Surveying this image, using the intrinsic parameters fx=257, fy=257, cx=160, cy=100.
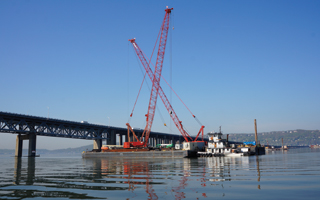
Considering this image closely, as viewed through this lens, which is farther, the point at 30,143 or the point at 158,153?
the point at 30,143

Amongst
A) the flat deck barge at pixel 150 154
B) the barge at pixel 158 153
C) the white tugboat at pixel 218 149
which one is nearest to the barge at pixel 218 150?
the white tugboat at pixel 218 149

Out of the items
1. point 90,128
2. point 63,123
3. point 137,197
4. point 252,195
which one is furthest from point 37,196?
point 90,128

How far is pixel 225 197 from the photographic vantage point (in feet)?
46.3

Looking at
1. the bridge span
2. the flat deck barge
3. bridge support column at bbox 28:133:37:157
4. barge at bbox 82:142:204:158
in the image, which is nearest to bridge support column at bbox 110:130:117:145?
the bridge span

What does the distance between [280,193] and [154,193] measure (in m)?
7.39

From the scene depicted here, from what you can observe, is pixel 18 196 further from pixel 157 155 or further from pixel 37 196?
pixel 157 155

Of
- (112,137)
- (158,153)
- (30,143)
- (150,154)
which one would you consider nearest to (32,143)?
(30,143)

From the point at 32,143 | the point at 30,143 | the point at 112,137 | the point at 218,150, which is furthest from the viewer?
the point at 112,137

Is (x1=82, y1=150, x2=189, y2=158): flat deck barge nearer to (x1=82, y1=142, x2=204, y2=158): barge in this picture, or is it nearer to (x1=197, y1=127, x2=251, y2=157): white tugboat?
(x1=82, y1=142, x2=204, y2=158): barge

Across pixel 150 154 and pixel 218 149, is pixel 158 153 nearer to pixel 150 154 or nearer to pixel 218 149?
pixel 150 154

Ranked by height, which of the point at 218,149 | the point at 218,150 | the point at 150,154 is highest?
the point at 218,149

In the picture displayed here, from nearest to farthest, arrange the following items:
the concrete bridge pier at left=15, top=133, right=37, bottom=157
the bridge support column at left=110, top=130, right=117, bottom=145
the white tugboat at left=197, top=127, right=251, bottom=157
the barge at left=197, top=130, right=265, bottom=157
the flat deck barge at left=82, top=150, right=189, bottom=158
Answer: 1. the flat deck barge at left=82, top=150, right=189, bottom=158
2. the barge at left=197, top=130, right=265, bottom=157
3. the white tugboat at left=197, top=127, right=251, bottom=157
4. the concrete bridge pier at left=15, top=133, right=37, bottom=157
5. the bridge support column at left=110, top=130, right=117, bottom=145

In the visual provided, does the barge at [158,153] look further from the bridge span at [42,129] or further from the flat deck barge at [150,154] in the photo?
the bridge span at [42,129]

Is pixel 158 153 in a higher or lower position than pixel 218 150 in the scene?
lower
